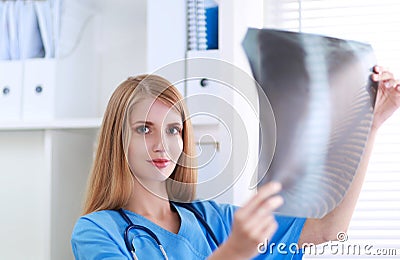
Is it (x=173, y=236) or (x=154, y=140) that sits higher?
(x=154, y=140)

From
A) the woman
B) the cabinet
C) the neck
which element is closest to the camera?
the woman

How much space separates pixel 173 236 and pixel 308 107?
1.03 feet

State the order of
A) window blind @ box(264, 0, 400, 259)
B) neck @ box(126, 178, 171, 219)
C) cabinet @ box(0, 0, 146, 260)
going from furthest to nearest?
cabinet @ box(0, 0, 146, 260) → window blind @ box(264, 0, 400, 259) → neck @ box(126, 178, 171, 219)

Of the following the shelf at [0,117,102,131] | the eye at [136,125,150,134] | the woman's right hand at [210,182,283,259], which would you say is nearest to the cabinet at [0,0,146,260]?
the shelf at [0,117,102,131]

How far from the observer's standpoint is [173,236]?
967 millimetres

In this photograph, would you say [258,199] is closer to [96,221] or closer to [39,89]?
[96,221]

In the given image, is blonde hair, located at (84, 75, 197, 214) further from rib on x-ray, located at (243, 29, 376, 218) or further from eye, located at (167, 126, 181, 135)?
rib on x-ray, located at (243, 29, 376, 218)

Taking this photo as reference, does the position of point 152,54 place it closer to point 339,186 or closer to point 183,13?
point 183,13

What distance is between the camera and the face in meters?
0.85

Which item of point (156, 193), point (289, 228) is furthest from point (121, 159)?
point (289, 228)

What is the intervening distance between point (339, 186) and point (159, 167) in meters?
0.24

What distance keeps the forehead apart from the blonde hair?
1 centimetres

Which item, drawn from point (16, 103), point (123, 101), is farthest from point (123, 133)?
point (16, 103)

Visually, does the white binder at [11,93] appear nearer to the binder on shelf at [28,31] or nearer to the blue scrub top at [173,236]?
the binder on shelf at [28,31]
